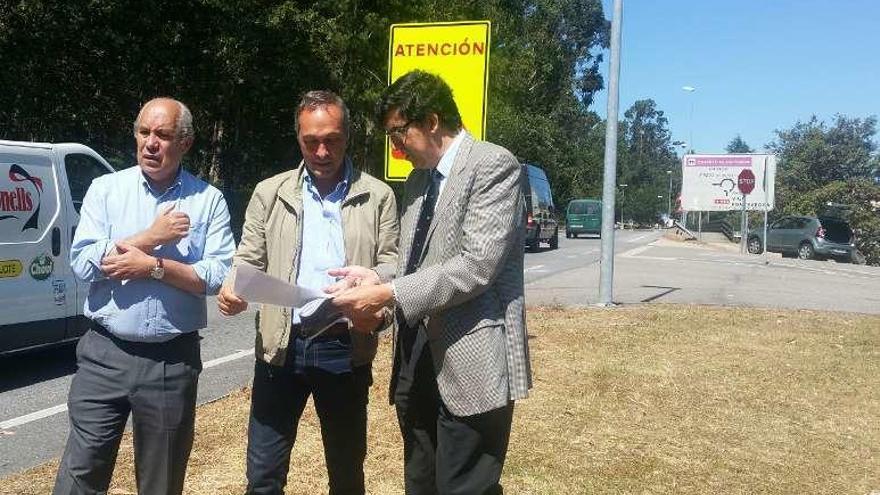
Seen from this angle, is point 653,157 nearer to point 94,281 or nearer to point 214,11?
point 214,11

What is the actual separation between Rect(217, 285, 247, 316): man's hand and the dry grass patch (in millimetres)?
1702

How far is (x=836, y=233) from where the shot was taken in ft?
107

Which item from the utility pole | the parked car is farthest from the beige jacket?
the parked car

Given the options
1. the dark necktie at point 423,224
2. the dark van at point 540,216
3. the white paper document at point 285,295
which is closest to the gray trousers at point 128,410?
the white paper document at point 285,295

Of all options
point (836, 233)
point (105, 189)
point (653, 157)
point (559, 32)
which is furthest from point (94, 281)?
point (653, 157)

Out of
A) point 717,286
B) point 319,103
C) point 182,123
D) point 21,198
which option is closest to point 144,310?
point 182,123

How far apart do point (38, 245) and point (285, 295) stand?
5.01 metres

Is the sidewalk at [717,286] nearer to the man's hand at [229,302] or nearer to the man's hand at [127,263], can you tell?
the man's hand at [229,302]

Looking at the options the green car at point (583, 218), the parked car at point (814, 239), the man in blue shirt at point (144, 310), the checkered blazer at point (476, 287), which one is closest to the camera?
the checkered blazer at point (476, 287)

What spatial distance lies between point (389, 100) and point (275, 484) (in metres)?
1.50

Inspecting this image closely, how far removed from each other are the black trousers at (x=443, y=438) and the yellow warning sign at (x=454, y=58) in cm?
462

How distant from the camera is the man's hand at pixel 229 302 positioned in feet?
9.37

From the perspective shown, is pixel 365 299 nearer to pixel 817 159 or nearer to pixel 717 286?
pixel 717 286

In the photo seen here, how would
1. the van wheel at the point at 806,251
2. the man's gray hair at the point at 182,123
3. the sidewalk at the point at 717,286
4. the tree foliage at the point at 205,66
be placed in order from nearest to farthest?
the man's gray hair at the point at 182,123, the sidewalk at the point at 717,286, the tree foliage at the point at 205,66, the van wheel at the point at 806,251
